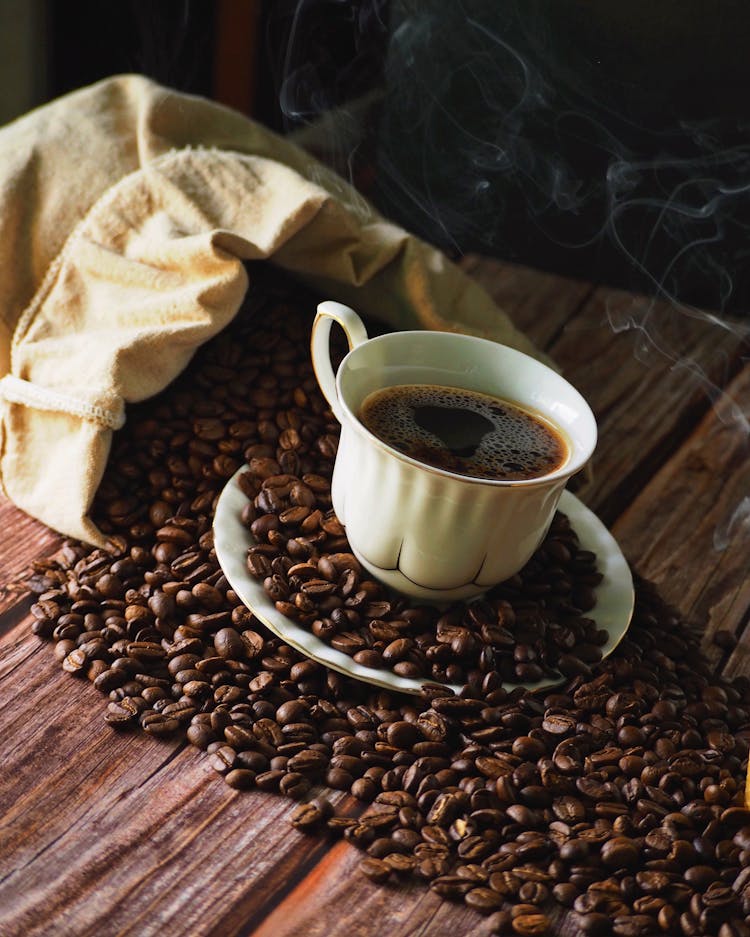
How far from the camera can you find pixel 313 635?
1.24m

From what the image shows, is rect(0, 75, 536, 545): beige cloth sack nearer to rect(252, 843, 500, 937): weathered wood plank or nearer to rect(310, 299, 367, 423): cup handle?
rect(310, 299, 367, 423): cup handle

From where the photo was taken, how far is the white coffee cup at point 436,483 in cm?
120

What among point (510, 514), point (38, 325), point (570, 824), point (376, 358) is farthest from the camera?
point (38, 325)

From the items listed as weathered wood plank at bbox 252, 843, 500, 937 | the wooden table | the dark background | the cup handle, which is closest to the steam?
the dark background

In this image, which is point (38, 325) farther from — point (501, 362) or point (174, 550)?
point (501, 362)

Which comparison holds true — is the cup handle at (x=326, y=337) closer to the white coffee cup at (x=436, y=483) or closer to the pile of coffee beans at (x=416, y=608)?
the white coffee cup at (x=436, y=483)

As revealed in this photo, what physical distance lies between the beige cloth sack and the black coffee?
29 centimetres

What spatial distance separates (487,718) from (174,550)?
1.42 ft

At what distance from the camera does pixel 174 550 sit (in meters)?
1.37

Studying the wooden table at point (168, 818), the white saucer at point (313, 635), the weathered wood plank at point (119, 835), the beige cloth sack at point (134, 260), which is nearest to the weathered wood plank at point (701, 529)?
the wooden table at point (168, 818)

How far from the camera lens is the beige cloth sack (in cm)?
142

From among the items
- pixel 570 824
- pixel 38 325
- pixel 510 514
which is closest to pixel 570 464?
pixel 510 514

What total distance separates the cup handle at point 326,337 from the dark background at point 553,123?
617mm

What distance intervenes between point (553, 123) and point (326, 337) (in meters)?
0.66
